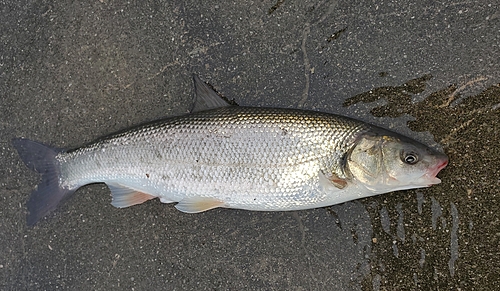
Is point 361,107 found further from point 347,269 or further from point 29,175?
point 29,175

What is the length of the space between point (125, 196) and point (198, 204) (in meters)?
0.67

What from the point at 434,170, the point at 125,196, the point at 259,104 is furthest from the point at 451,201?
the point at 125,196

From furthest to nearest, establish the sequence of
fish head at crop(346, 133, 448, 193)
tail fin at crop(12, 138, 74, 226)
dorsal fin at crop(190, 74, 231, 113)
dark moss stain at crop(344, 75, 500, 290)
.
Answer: tail fin at crop(12, 138, 74, 226), dorsal fin at crop(190, 74, 231, 113), dark moss stain at crop(344, 75, 500, 290), fish head at crop(346, 133, 448, 193)

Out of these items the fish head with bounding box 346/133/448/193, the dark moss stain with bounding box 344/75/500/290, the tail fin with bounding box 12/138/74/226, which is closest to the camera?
the fish head with bounding box 346/133/448/193

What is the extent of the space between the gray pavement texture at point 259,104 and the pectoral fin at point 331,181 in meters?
0.44

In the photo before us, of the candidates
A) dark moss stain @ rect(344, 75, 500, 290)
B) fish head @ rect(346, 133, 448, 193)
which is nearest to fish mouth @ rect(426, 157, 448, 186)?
fish head @ rect(346, 133, 448, 193)

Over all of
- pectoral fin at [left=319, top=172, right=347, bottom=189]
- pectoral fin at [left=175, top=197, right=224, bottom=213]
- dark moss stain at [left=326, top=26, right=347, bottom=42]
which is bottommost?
pectoral fin at [left=175, top=197, right=224, bottom=213]

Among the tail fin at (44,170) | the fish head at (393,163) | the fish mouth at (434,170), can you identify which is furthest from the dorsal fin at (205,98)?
the fish mouth at (434,170)

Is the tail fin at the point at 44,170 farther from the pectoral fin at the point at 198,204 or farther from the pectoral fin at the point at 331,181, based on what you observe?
the pectoral fin at the point at 331,181

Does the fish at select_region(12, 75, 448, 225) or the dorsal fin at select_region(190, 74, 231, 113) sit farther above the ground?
the dorsal fin at select_region(190, 74, 231, 113)

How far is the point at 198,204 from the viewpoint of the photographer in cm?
275

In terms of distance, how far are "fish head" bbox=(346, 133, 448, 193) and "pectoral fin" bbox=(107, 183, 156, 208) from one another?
66.2 inches

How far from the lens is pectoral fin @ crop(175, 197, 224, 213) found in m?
2.74

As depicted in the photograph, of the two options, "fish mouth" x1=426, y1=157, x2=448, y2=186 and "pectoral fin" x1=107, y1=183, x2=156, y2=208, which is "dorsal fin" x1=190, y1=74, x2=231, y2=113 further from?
"fish mouth" x1=426, y1=157, x2=448, y2=186
